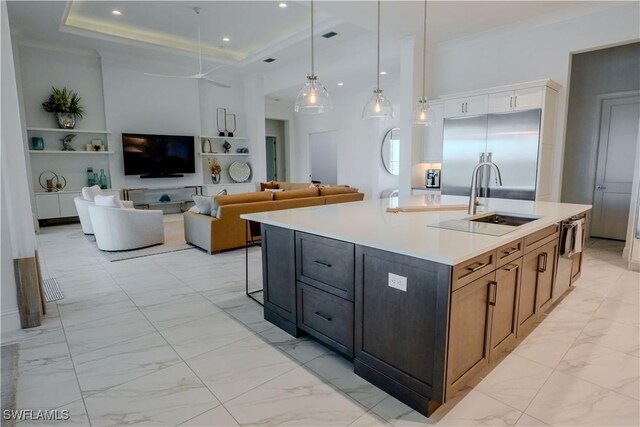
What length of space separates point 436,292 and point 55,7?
6.84 m

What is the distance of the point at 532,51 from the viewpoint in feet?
15.9

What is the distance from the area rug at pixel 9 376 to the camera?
73.9 inches

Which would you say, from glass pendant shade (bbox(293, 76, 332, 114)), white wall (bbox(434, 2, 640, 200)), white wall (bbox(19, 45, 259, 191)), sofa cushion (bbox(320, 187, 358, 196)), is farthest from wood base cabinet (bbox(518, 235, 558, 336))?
white wall (bbox(19, 45, 259, 191))

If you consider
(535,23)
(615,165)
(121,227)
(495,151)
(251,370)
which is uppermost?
(535,23)

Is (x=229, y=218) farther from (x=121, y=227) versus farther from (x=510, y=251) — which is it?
(x=510, y=251)

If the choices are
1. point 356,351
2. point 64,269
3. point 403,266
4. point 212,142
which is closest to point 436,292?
point 403,266

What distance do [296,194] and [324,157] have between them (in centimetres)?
529

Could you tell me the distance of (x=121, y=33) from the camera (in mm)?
6918

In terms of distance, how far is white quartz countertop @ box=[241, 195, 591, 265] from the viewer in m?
1.73

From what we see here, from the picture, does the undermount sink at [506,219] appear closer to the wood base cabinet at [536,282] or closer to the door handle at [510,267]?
the wood base cabinet at [536,282]

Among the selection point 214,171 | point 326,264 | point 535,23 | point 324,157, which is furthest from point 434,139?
point 214,171

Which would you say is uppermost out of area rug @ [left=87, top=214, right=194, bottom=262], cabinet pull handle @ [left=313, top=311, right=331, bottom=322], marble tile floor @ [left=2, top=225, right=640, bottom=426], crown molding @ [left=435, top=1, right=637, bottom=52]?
crown molding @ [left=435, top=1, right=637, bottom=52]

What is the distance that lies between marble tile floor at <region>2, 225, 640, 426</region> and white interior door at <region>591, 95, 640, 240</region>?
256cm

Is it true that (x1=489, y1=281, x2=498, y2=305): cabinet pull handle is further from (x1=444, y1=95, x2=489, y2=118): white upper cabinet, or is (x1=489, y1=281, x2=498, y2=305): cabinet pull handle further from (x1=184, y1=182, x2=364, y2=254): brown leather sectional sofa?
(x1=444, y1=95, x2=489, y2=118): white upper cabinet
